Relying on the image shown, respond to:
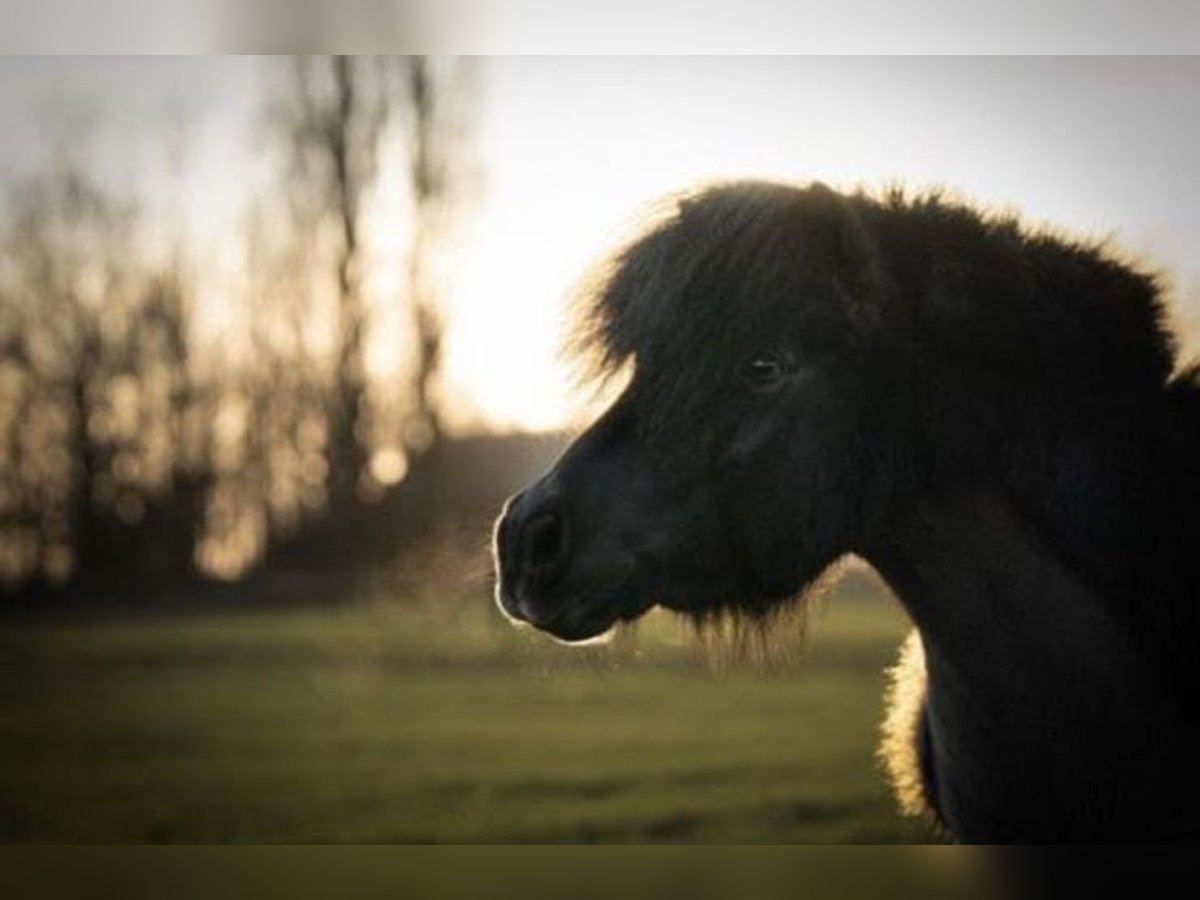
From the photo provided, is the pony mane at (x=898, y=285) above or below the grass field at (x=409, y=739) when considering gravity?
above

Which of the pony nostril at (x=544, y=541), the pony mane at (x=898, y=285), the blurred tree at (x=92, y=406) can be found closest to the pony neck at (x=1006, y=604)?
the pony mane at (x=898, y=285)

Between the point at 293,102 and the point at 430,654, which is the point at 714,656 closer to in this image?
the point at 430,654

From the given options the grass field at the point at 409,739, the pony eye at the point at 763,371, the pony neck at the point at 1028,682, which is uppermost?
the pony eye at the point at 763,371

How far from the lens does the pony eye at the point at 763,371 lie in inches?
81.7

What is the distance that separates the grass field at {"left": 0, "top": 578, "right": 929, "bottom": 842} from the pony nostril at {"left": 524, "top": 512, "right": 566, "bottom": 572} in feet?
3.90

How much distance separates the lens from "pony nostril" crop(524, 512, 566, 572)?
2016mm

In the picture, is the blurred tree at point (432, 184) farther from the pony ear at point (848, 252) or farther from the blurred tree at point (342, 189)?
the pony ear at point (848, 252)

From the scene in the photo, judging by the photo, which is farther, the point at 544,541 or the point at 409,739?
the point at 409,739

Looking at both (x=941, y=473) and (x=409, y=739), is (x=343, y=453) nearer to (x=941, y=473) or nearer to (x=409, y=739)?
(x=409, y=739)

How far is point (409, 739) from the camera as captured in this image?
334 centimetres

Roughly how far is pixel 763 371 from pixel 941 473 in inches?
10.5

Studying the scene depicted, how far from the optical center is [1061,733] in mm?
2062

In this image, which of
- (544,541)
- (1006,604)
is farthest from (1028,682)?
(544,541)

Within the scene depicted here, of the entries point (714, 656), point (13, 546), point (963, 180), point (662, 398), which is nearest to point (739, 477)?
point (662, 398)
